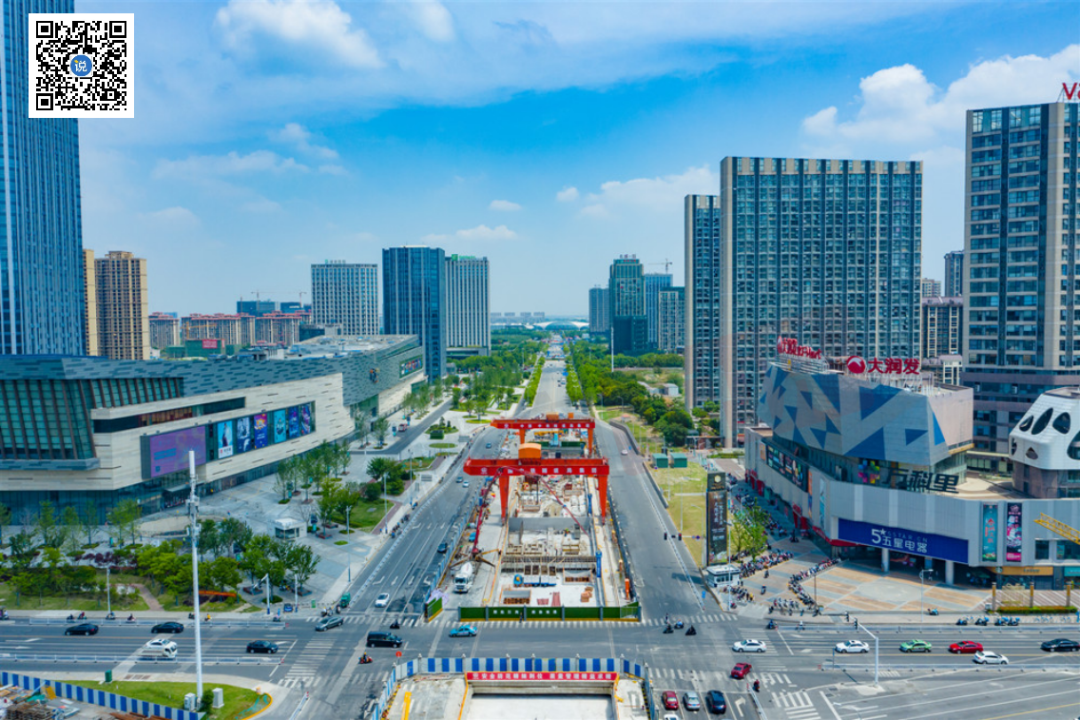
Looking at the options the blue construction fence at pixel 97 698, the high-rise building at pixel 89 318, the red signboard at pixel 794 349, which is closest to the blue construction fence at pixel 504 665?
the blue construction fence at pixel 97 698

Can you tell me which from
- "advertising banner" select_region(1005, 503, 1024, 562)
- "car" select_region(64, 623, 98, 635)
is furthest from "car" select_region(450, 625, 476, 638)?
"advertising banner" select_region(1005, 503, 1024, 562)

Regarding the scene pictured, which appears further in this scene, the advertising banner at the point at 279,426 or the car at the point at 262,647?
the advertising banner at the point at 279,426

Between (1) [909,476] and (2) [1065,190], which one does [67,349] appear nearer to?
(1) [909,476]

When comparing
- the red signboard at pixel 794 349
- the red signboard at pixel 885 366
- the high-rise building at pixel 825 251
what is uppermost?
the high-rise building at pixel 825 251

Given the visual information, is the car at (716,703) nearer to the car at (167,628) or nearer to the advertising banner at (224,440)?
the car at (167,628)

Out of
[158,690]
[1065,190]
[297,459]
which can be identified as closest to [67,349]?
[297,459]

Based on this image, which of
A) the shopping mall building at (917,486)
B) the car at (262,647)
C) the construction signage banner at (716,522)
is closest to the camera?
the car at (262,647)

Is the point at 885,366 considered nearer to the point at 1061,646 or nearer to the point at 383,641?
the point at 1061,646
